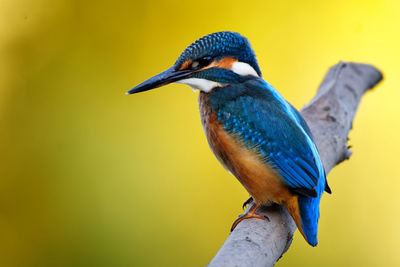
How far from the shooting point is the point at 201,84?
56.2 inches

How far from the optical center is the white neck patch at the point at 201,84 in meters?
1.41

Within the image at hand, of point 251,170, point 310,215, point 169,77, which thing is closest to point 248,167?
point 251,170

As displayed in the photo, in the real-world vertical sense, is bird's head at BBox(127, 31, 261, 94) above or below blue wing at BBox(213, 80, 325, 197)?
above

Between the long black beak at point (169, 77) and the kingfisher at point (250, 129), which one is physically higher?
the long black beak at point (169, 77)

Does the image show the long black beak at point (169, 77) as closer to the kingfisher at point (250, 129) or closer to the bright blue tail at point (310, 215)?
the kingfisher at point (250, 129)

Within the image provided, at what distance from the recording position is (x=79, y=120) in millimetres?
2607

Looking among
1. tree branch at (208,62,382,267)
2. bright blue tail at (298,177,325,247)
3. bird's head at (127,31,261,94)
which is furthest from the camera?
bird's head at (127,31,261,94)

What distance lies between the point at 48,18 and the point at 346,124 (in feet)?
5.35

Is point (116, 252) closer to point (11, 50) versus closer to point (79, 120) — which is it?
point (79, 120)

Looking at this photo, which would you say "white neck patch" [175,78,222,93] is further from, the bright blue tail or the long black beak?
the bright blue tail

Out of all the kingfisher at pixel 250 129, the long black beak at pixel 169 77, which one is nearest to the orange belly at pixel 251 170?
the kingfisher at pixel 250 129

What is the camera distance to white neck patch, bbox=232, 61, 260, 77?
1.44m

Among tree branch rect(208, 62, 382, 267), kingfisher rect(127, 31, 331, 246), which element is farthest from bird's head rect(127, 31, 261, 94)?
tree branch rect(208, 62, 382, 267)

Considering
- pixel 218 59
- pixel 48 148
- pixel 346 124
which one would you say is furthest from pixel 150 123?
pixel 218 59
